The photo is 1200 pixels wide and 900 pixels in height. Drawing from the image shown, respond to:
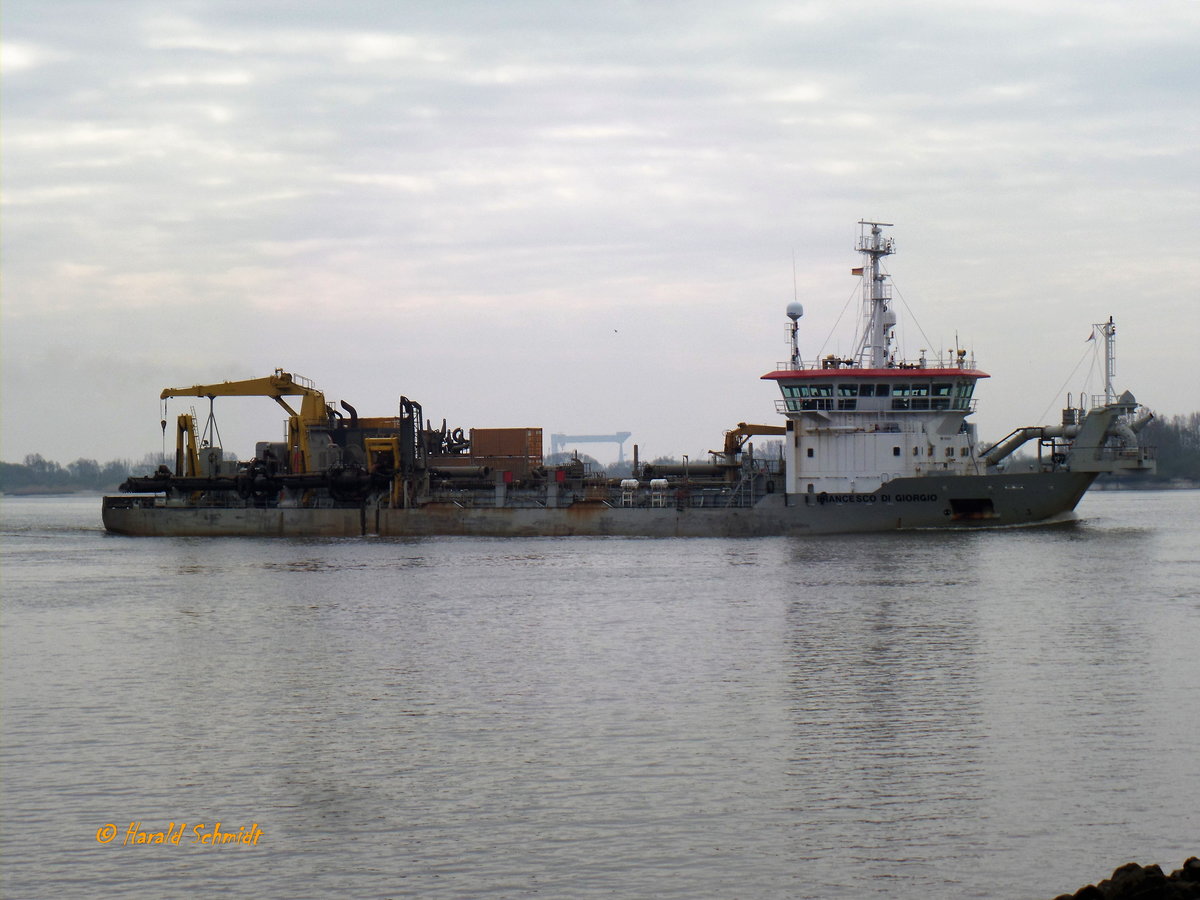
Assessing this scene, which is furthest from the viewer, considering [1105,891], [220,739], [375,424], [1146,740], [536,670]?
[375,424]

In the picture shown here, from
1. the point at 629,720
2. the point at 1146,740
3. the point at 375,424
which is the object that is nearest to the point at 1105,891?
the point at 1146,740

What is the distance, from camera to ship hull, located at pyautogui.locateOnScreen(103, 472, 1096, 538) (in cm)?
5772

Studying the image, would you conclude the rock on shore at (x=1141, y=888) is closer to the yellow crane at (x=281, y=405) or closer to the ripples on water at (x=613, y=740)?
the ripples on water at (x=613, y=740)

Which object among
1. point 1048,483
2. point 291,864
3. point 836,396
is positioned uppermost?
point 836,396

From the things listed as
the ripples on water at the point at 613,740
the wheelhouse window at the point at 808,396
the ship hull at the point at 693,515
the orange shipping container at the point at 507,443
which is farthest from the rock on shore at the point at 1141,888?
the orange shipping container at the point at 507,443

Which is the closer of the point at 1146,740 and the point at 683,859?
the point at 683,859

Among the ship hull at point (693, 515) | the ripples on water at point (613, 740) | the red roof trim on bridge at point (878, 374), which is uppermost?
the red roof trim on bridge at point (878, 374)

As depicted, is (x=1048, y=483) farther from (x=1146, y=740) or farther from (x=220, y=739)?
(x=220, y=739)

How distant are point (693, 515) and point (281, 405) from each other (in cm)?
2769

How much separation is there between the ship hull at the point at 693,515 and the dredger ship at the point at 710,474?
0.08 meters

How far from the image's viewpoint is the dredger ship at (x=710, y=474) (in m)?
58.1

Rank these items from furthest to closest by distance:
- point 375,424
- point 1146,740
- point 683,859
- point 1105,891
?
point 375,424
point 1146,740
point 683,859
point 1105,891

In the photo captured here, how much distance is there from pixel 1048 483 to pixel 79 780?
5081cm

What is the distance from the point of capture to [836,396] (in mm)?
58812
